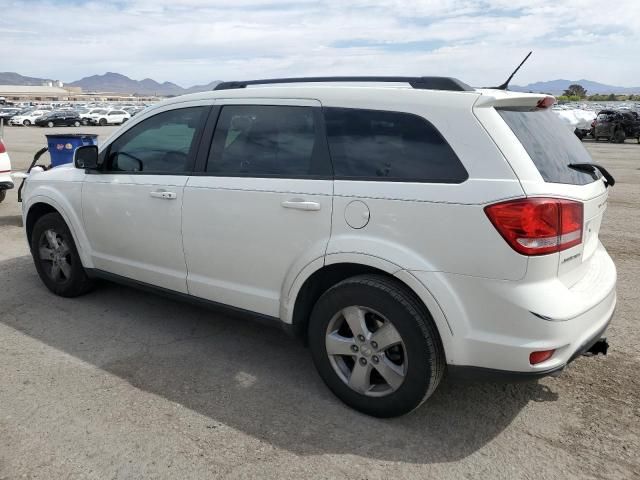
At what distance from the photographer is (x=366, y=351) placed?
301 cm

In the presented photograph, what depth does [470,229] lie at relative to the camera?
259cm

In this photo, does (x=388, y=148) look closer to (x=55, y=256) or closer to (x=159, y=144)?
(x=159, y=144)

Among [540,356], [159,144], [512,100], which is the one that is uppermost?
[512,100]

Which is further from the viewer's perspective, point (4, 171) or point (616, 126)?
point (616, 126)

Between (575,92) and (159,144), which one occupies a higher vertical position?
(159,144)

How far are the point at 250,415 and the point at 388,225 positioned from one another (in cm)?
132

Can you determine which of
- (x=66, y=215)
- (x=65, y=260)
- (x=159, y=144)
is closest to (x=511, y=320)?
(x=159, y=144)

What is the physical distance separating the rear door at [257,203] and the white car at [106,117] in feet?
161

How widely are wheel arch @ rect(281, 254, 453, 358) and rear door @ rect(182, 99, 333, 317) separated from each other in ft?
0.25

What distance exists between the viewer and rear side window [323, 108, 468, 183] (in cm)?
276

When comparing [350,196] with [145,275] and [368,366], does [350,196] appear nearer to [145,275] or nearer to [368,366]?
[368,366]

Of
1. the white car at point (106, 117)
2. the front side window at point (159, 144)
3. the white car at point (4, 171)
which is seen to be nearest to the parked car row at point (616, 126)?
the white car at point (4, 171)

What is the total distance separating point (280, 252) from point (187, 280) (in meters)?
0.91

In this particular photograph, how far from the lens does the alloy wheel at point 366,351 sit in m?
2.93
